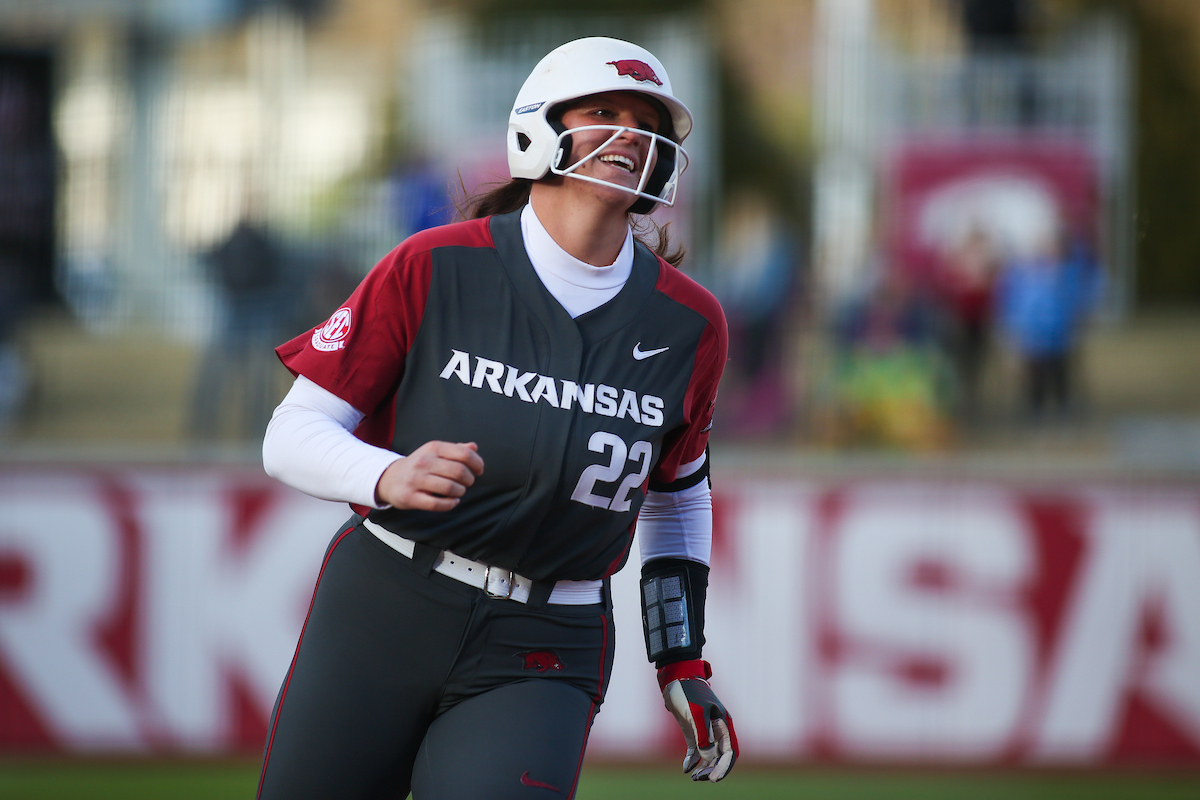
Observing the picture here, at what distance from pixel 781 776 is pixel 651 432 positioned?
13.4 ft

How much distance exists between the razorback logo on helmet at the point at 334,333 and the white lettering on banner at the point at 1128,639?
480cm

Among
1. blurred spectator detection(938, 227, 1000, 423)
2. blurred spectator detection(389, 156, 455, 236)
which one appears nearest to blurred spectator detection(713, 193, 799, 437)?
blurred spectator detection(938, 227, 1000, 423)

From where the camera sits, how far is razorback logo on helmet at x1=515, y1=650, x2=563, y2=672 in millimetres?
2576

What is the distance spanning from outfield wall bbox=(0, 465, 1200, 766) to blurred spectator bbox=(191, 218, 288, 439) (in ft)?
7.29

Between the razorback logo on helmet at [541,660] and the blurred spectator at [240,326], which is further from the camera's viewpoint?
the blurred spectator at [240,326]

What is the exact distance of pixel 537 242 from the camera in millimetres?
2643

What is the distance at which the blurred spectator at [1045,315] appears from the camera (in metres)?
9.31

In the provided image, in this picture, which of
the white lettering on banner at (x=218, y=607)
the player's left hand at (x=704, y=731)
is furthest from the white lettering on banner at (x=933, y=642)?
the player's left hand at (x=704, y=731)

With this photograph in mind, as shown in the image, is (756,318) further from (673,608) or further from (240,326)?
(673,608)

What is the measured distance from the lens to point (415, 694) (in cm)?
253

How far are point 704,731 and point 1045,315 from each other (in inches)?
290

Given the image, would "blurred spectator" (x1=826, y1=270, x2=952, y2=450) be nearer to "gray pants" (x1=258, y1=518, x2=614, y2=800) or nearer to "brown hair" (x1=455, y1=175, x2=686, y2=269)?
"brown hair" (x1=455, y1=175, x2=686, y2=269)

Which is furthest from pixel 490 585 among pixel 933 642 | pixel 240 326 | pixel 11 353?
pixel 11 353

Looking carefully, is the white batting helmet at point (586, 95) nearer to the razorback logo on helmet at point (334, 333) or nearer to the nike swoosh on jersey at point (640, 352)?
the nike swoosh on jersey at point (640, 352)
